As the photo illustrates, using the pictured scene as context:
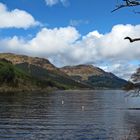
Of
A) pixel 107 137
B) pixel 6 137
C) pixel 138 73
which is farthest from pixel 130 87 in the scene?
pixel 6 137

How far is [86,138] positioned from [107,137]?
3.27m

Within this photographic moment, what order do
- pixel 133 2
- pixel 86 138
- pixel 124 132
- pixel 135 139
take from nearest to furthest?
pixel 133 2 → pixel 135 139 → pixel 86 138 → pixel 124 132

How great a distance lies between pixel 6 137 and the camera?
49.8m

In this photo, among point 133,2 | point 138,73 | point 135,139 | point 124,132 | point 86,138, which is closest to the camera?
point 133,2

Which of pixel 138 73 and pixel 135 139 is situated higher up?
pixel 138 73

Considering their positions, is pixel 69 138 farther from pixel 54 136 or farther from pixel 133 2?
pixel 133 2

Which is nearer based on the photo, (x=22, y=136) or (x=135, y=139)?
(x=135, y=139)

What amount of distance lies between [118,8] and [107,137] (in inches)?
1534

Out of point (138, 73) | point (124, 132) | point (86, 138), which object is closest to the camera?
point (86, 138)

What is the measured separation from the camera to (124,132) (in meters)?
58.7

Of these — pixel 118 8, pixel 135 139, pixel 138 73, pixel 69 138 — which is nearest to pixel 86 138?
pixel 69 138

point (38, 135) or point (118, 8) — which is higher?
point (118, 8)

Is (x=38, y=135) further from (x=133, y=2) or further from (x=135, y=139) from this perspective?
(x=133, y=2)

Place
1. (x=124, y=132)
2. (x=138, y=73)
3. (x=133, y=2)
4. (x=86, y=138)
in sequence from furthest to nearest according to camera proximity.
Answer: (x=138, y=73) → (x=124, y=132) → (x=86, y=138) → (x=133, y=2)
